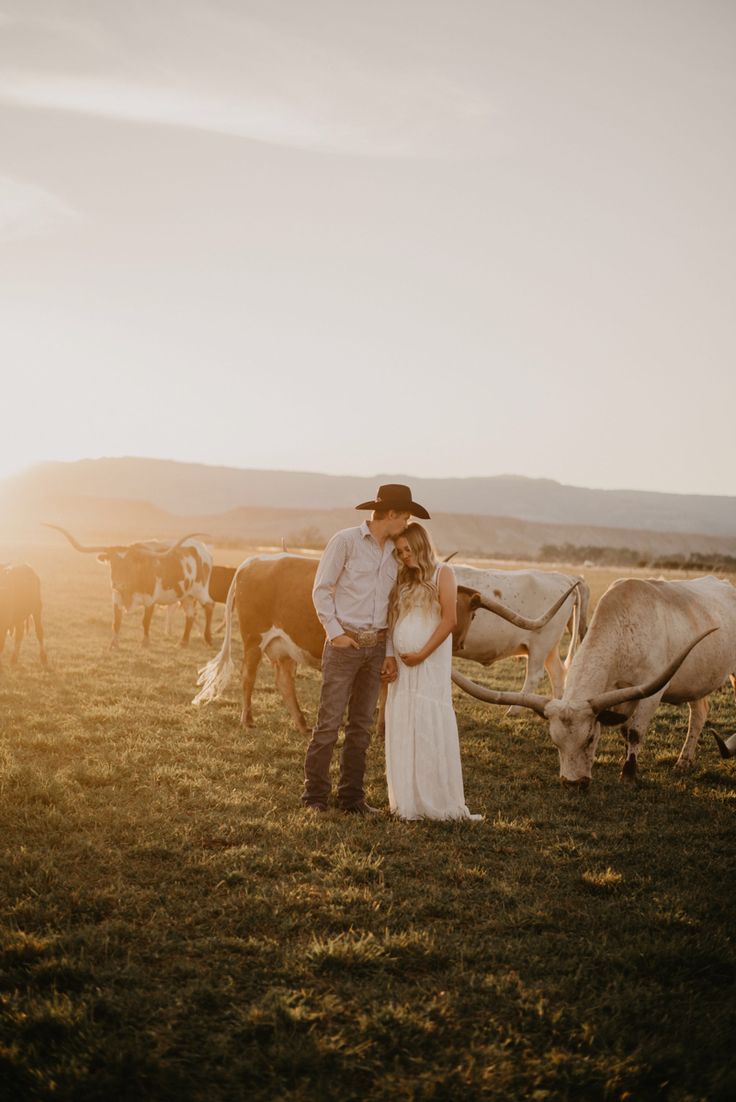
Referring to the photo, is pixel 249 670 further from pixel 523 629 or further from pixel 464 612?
pixel 523 629

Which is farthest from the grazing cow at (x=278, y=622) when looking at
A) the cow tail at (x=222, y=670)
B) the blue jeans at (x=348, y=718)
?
the blue jeans at (x=348, y=718)

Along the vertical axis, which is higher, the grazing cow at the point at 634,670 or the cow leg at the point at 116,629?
the grazing cow at the point at 634,670

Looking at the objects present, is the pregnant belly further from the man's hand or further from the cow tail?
the cow tail

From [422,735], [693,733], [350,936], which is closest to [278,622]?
[422,735]

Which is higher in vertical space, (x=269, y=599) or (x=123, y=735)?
(x=269, y=599)

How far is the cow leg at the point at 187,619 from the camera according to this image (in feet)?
54.3

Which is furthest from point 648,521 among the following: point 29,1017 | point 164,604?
point 29,1017

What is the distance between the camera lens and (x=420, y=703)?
21.0 ft

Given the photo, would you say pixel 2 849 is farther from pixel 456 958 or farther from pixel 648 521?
pixel 648 521

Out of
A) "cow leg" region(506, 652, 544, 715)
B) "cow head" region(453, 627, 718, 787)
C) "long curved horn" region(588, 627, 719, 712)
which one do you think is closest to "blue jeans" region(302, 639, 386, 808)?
"cow head" region(453, 627, 718, 787)

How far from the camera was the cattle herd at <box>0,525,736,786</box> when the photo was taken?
7.52m

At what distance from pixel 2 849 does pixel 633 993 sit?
13.4 feet

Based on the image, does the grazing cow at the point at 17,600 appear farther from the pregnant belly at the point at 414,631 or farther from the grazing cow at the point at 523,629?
the pregnant belly at the point at 414,631

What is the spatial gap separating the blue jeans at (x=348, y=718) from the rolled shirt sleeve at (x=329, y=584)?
231 millimetres
